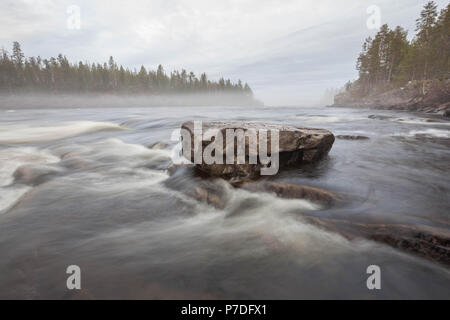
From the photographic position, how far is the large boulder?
4242mm

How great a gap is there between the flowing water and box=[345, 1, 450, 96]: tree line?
4164cm

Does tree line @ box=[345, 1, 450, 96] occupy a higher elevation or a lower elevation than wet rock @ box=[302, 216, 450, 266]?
higher

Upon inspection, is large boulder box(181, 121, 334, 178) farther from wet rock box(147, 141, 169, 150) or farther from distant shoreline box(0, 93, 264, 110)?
distant shoreline box(0, 93, 264, 110)

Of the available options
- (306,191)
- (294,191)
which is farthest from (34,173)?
(306,191)

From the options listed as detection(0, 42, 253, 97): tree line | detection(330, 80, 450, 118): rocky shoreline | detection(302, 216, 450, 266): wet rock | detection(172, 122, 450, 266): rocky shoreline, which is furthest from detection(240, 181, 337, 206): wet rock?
detection(0, 42, 253, 97): tree line

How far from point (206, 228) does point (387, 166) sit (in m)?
4.32

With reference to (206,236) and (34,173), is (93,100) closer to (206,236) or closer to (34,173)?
(34,173)

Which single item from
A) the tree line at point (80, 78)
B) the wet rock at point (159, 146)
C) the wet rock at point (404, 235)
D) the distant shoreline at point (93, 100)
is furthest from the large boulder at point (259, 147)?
the tree line at point (80, 78)

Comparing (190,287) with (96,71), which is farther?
(96,71)

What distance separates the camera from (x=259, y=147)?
13.9 feet

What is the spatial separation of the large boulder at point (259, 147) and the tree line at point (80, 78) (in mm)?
88618

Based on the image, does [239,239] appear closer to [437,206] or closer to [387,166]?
[437,206]
